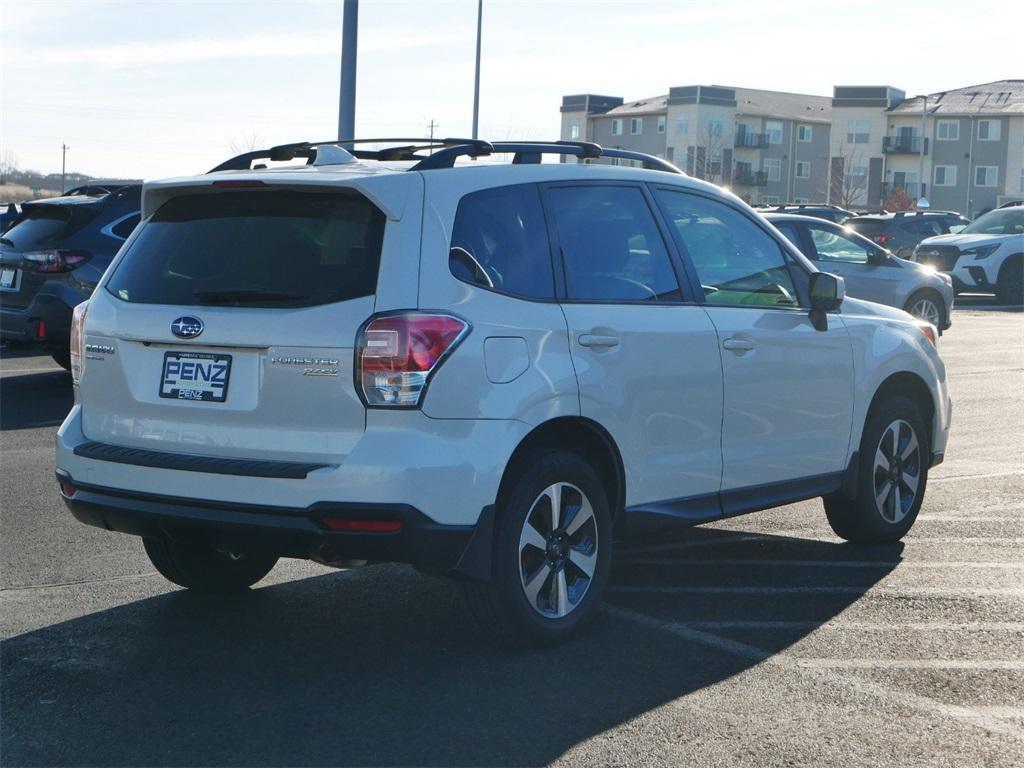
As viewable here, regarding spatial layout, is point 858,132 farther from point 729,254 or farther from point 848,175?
point 729,254

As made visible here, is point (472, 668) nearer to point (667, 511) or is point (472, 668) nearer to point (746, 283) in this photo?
point (667, 511)

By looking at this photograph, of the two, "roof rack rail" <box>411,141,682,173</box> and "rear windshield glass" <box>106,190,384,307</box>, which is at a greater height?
"roof rack rail" <box>411,141,682,173</box>

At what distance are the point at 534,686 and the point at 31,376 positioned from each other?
10.7 m

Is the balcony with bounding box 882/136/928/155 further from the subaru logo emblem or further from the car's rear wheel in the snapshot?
the subaru logo emblem

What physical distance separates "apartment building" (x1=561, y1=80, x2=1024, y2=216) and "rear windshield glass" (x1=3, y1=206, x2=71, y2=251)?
91.4 m

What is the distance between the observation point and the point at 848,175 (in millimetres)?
111500

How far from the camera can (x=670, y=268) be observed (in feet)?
20.4

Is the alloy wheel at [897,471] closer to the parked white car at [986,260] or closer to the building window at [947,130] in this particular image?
the parked white car at [986,260]

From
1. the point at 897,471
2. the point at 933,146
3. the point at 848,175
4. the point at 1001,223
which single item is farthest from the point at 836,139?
the point at 897,471

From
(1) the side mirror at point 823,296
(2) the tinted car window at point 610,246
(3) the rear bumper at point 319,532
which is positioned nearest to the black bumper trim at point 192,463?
(3) the rear bumper at point 319,532

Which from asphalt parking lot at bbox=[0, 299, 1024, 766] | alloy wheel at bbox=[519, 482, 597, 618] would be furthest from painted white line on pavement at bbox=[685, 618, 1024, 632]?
alloy wheel at bbox=[519, 482, 597, 618]

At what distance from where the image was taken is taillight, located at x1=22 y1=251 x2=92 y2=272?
13.2 metres

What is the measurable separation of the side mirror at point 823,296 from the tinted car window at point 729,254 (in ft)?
0.34

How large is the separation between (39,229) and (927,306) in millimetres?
11151
